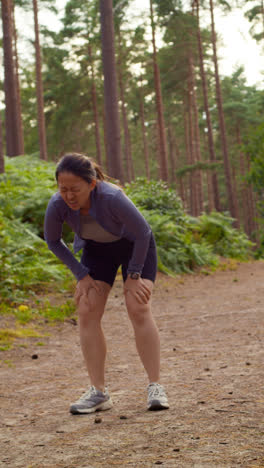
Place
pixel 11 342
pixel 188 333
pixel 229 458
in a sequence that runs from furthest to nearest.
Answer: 1. pixel 188 333
2. pixel 11 342
3. pixel 229 458

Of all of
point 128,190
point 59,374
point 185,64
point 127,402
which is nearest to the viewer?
point 127,402

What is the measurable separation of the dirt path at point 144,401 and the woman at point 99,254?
0.31 meters

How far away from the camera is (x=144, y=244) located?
342cm

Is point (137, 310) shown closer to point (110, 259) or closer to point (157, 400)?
point (110, 259)

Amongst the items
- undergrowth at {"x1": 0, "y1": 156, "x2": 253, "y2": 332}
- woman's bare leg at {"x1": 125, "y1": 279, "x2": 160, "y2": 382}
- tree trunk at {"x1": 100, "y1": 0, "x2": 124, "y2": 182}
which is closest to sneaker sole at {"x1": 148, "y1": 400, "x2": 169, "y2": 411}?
woman's bare leg at {"x1": 125, "y1": 279, "x2": 160, "y2": 382}

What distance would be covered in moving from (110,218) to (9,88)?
16321 mm

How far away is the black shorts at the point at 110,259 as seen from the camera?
366cm

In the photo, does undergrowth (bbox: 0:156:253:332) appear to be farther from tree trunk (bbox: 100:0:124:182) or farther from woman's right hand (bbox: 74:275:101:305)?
woman's right hand (bbox: 74:275:101:305)

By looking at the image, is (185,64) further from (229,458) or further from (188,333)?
(229,458)

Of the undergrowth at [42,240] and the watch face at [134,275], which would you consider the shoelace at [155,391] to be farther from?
the undergrowth at [42,240]

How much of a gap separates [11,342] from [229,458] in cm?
438

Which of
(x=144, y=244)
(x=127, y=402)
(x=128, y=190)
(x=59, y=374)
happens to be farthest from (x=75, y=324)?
(x=128, y=190)

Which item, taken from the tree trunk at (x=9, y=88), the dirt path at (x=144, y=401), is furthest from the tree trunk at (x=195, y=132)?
the dirt path at (x=144, y=401)

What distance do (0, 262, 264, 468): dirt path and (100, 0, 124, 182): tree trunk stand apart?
23.8ft
